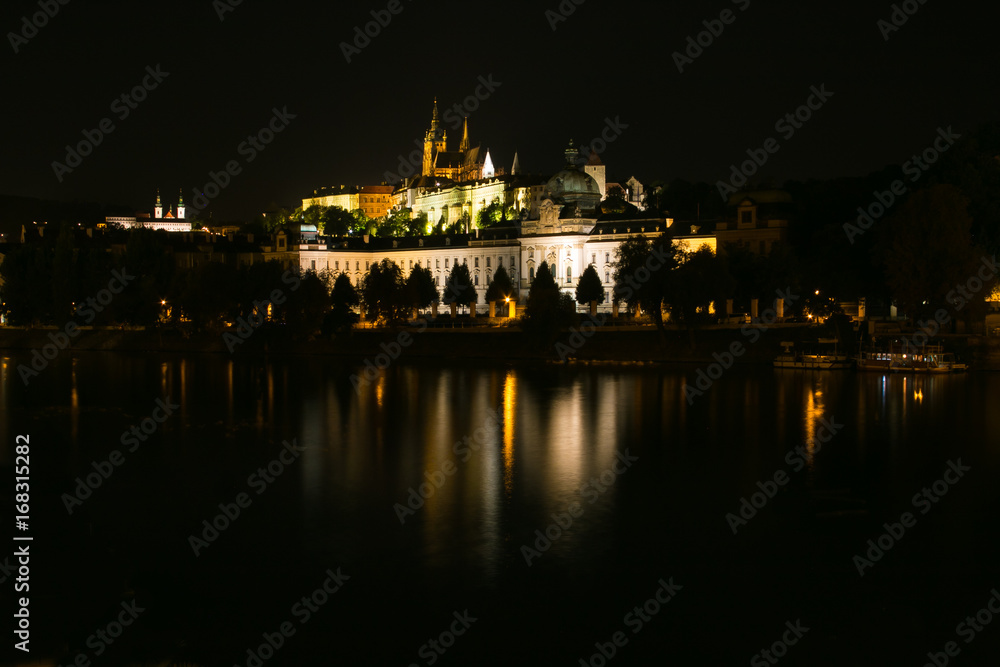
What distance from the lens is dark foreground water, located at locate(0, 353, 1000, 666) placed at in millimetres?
14781

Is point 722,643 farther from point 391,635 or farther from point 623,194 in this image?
point 623,194

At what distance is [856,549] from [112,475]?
640 inches

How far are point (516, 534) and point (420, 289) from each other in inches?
2021

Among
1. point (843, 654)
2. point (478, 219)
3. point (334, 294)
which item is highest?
point (478, 219)

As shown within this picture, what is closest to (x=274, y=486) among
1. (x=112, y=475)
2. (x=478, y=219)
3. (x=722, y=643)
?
(x=112, y=475)

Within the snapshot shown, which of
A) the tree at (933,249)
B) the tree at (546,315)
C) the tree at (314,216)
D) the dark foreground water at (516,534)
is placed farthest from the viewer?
the tree at (314,216)

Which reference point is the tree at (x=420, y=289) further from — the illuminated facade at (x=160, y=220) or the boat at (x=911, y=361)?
the illuminated facade at (x=160, y=220)

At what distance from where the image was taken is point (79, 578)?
16531 millimetres

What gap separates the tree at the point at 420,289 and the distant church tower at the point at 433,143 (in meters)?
94.8

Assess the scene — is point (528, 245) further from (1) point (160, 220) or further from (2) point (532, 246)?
(1) point (160, 220)

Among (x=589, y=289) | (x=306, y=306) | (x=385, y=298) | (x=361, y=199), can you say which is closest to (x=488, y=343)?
(x=385, y=298)

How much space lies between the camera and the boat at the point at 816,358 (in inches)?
1859

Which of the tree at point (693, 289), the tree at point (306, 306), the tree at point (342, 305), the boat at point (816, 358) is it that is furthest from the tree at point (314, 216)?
the boat at point (816, 358)

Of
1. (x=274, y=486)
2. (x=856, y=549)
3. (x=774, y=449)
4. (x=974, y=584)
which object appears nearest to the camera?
(x=974, y=584)
